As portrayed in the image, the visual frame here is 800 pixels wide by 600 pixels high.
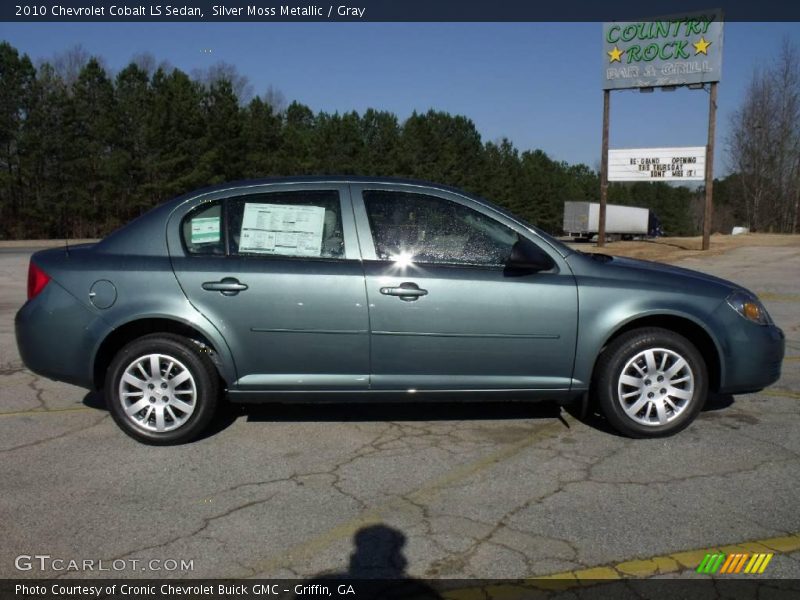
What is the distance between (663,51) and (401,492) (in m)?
22.9

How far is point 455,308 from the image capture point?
4.62 m

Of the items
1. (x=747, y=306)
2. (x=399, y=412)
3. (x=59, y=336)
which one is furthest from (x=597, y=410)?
(x=59, y=336)

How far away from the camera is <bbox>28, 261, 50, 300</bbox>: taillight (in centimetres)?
474

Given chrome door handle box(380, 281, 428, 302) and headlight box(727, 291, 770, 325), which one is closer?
chrome door handle box(380, 281, 428, 302)

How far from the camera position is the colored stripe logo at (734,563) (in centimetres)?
315

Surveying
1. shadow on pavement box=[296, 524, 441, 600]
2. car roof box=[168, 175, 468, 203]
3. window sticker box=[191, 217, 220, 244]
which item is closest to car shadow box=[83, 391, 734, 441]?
window sticker box=[191, 217, 220, 244]

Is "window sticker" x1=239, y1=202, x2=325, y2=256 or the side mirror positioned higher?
"window sticker" x1=239, y1=202, x2=325, y2=256

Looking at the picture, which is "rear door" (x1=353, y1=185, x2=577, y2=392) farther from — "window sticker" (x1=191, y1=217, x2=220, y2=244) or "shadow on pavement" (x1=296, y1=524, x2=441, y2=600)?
"shadow on pavement" (x1=296, y1=524, x2=441, y2=600)

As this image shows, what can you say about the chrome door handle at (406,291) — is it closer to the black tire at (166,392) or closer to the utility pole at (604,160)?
the black tire at (166,392)

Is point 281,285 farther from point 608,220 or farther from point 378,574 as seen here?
point 608,220

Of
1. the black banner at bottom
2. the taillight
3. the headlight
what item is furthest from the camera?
the headlight

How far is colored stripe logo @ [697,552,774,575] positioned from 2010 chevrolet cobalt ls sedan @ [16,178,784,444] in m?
1.56

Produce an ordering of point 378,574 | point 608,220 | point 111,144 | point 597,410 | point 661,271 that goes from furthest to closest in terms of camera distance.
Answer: point 608,220, point 111,144, point 597,410, point 661,271, point 378,574

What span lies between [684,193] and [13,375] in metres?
108
